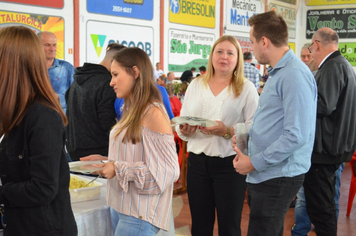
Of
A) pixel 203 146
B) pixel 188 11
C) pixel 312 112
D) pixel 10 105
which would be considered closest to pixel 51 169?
pixel 10 105

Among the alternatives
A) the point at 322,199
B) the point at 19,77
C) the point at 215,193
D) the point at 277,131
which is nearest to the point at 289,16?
the point at 322,199

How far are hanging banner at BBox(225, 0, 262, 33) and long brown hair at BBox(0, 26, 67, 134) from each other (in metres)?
15.4

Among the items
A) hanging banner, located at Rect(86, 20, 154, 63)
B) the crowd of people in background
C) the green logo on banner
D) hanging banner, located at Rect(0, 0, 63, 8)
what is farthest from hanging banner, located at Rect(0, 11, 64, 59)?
the crowd of people in background

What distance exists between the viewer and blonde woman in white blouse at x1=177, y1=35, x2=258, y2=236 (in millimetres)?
2611

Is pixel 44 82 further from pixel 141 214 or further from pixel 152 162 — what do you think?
pixel 141 214

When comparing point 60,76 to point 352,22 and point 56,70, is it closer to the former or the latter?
point 56,70

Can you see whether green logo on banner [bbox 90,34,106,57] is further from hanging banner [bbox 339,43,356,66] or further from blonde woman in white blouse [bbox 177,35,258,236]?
hanging banner [bbox 339,43,356,66]

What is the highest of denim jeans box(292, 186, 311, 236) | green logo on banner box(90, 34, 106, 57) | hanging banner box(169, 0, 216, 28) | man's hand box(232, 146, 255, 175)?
hanging banner box(169, 0, 216, 28)

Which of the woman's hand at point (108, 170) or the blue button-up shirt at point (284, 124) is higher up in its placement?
the blue button-up shirt at point (284, 124)

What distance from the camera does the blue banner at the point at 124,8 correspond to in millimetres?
11391

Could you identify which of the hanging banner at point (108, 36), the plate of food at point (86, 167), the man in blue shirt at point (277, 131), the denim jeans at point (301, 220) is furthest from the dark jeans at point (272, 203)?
the hanging banner at point (108, 36)

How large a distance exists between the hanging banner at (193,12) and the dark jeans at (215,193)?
11.8 metres

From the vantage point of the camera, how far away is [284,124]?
78.3 inches

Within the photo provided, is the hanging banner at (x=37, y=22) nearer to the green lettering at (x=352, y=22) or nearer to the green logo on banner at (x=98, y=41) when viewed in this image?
the green logo on banner at (x=98, y=41)
